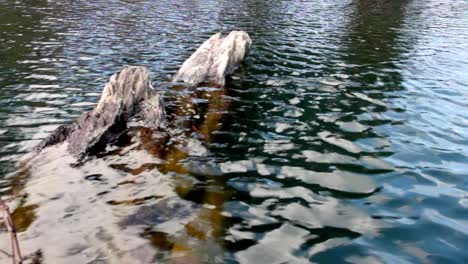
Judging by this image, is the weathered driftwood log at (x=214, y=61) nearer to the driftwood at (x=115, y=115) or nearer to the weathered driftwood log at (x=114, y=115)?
the driftwood at (x=115, y=115)

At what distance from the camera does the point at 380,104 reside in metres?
16.6

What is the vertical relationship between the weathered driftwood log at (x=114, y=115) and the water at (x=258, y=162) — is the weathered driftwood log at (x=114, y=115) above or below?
above

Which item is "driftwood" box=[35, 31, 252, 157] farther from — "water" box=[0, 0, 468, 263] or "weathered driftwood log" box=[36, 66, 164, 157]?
"water" box=[0, 0, 468, 263]

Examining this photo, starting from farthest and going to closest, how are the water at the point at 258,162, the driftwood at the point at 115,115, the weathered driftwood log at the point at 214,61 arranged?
the weathered driftwood log at the point at 214,61 < the driftwood at the point at 115,115 < the water at the point at 258,162

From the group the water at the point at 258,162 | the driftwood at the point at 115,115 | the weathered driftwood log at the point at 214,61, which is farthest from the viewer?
the weathered driftwood log at the point at 214,61

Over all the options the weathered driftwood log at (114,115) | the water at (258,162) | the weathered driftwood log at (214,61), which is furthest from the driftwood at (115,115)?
the water at (258,162)

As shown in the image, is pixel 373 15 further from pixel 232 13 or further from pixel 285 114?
pixel 285 114

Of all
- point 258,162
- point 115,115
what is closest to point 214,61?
point 115,115

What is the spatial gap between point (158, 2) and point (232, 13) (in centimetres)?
Result: 885

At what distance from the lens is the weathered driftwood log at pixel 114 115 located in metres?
12.2

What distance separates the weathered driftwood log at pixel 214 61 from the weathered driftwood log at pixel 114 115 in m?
4.56

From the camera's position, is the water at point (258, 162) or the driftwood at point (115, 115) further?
the driftwood at point (115, 115)

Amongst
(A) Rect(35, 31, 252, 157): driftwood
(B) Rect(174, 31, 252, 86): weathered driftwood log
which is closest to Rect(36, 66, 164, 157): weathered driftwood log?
(A) Rect(35, 31, 252, 157): driftwood

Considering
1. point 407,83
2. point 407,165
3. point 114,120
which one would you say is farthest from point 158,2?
point 407,165
